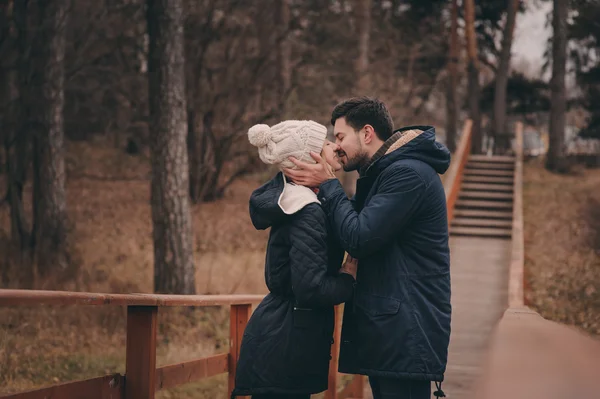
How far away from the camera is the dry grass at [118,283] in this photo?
863cm

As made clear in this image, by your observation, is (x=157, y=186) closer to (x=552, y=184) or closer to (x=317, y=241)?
(x=317, y=241)

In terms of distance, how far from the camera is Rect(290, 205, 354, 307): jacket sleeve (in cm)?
341

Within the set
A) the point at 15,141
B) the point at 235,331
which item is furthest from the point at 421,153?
the point at 15,141

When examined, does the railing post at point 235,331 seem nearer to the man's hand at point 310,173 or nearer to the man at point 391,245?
the man at point 391,245

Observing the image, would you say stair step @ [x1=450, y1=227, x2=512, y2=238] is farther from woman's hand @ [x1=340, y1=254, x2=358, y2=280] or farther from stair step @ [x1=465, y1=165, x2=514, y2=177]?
woman's hand @ [x1=340, y1=254, x2=358, y2=280]

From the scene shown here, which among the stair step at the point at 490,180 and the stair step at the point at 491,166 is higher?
the stair step at the point at 491,166

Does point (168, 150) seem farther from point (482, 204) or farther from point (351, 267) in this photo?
point (482, 204)

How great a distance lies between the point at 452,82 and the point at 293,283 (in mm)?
25406

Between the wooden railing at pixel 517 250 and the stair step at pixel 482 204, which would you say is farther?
the stair step at pixel 482 204

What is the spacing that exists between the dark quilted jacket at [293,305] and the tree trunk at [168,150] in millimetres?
7864

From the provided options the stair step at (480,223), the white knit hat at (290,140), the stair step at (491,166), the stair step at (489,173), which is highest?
the stair step at (491,166)

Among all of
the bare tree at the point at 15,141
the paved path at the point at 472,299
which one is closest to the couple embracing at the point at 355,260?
the paved path at the point at 472,299

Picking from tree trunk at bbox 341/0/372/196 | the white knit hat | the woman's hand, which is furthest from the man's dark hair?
tree trunk at bbox 341/0/372/196

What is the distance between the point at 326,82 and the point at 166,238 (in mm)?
15396
